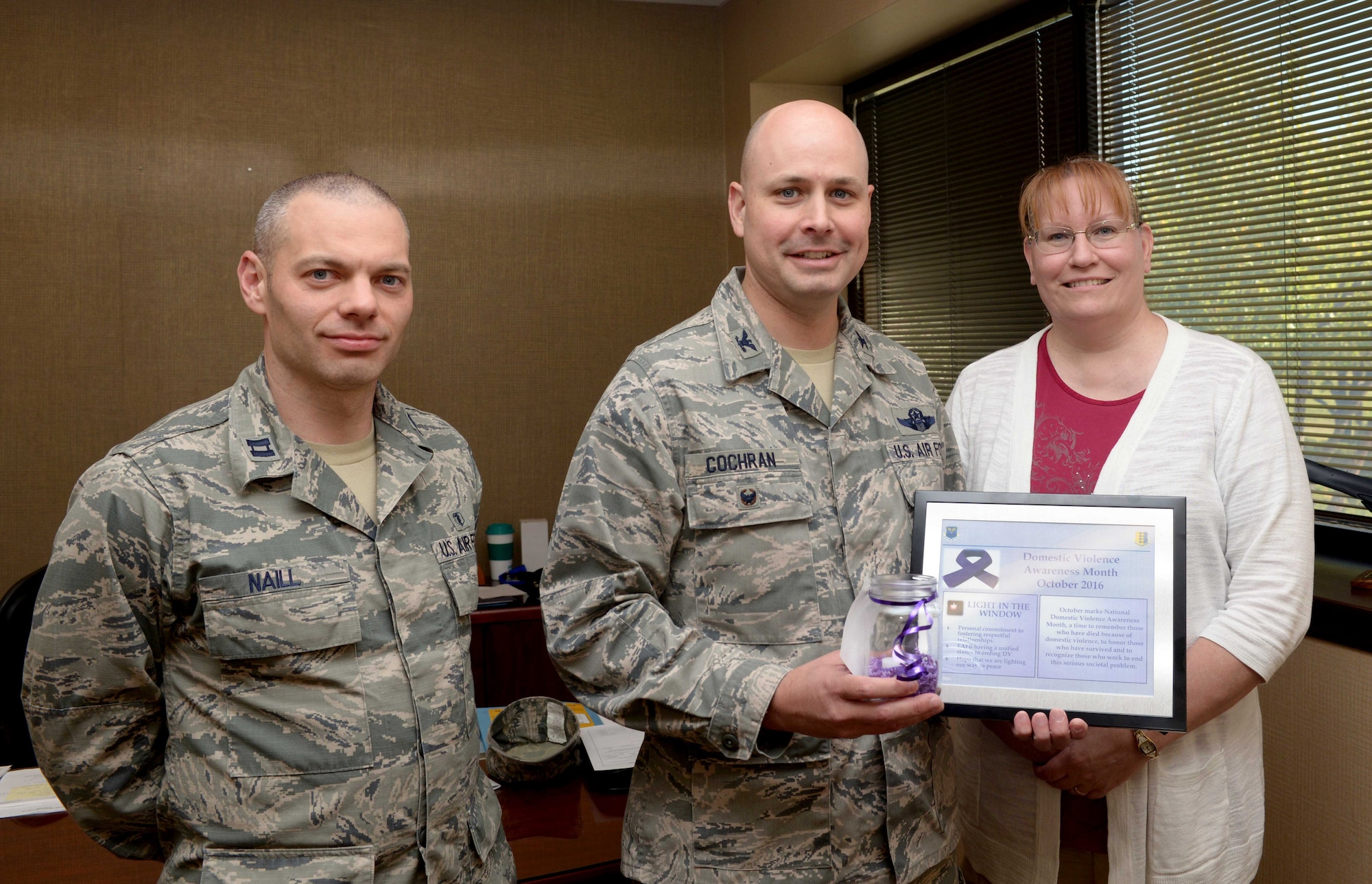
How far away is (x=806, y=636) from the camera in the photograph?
1.40 metres

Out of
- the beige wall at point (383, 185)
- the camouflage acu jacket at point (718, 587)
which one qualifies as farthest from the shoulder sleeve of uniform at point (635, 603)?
the beige wall at point (383, 185)

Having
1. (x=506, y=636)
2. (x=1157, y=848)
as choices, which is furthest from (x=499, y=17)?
(x=1157, y=848)

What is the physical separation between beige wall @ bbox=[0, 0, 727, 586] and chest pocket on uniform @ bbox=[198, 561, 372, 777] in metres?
2.67

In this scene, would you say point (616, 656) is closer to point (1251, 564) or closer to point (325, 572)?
point (325, 572)

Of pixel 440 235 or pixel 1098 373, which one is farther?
pixel 440 235

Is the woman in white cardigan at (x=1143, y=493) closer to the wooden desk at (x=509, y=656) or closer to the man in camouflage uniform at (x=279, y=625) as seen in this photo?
the man in camouflage uniform at (x=279, y=625)

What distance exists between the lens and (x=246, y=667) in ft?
4.42

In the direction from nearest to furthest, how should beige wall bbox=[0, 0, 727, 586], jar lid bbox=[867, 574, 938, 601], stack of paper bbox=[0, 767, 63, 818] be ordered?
1. jar lid bbox=[867, 574, 938, 601]
2. stack of paper bbox=[0, 767, 63, 818]
3. beige wall bbox=[0, 0, 727, 586]

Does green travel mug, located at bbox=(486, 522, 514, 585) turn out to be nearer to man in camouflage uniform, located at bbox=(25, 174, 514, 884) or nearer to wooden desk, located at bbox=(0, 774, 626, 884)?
wooden desk, located at bbox=(0, 774, 626, 884)

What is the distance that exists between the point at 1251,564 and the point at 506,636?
273 centimetres

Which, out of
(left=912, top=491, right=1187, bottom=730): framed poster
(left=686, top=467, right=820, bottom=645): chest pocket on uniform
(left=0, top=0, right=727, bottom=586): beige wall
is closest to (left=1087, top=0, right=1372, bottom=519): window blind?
(left=912, top=491, right=1187, bottom=730): framed poster

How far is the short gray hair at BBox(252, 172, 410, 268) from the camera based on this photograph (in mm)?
1418

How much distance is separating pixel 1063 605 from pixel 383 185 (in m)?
3.24

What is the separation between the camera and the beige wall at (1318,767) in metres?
1.75
